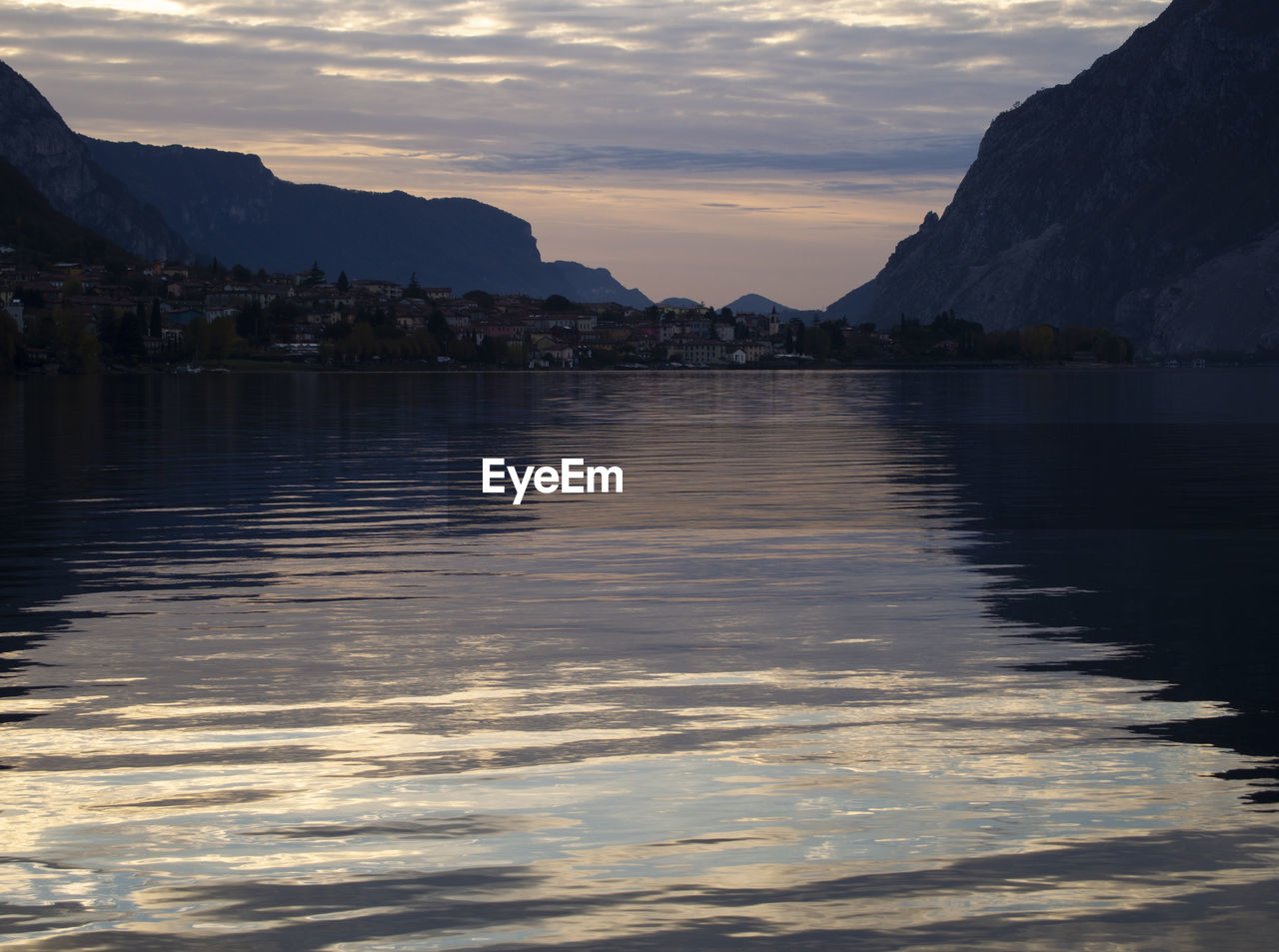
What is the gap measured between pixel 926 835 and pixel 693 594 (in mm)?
9942

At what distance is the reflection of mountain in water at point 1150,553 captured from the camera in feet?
48.4

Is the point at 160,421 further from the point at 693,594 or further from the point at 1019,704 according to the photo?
the point at 1019,704

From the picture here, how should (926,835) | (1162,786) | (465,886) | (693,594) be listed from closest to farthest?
(465,886)
(926,835)
(1162,786)
(693,594)

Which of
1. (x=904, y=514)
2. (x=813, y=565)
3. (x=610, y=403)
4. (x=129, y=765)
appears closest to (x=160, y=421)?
(x=610, y=403)

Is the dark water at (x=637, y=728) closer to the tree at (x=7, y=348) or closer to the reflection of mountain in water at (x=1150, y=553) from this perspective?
the reflection of mountain in water at (x=1150, y=553)

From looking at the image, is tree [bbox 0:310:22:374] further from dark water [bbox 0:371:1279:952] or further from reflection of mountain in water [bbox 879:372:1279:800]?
dark water [bbox 0:371:1279:952]

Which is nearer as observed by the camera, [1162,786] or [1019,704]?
[1162,786]

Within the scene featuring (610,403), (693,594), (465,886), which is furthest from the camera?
(610,403)

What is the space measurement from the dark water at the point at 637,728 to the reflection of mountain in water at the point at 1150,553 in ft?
0.39

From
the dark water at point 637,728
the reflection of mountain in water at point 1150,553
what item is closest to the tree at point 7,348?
the reflection of mountain in water at point 1150,553

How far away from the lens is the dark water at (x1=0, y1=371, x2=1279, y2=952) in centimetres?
845

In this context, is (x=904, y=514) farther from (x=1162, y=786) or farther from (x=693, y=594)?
(x=1162, y=786)

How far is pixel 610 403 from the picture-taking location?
336 feet

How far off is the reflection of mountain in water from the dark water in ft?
0.39
